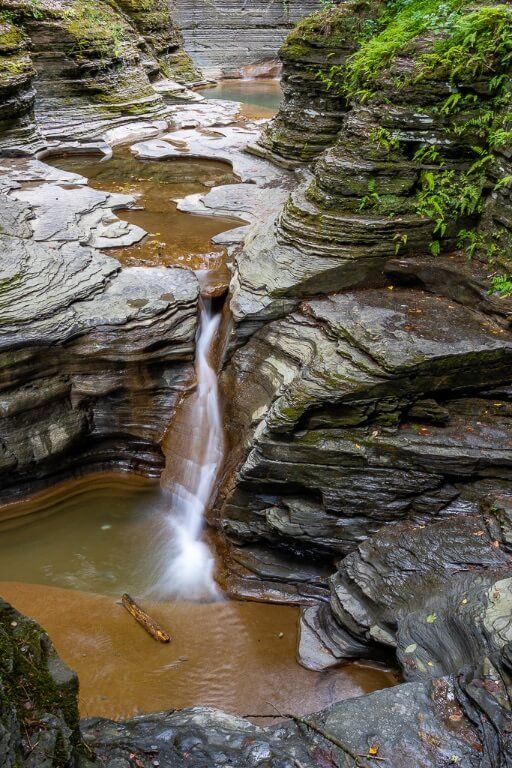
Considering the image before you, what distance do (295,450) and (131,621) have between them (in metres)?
2.45

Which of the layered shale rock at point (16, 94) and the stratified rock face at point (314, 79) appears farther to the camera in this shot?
the layered shale rock at point (16, 94)

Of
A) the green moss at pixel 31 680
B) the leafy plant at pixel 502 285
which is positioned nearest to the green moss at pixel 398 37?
the leafy plant at pixel 502 285

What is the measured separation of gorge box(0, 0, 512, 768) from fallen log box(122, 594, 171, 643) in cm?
9

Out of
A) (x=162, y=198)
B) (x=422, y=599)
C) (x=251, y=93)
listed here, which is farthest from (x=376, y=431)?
(x=251, y=93)

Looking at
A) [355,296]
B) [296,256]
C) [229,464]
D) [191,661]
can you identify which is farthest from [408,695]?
[296,256]

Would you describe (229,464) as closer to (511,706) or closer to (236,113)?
(511,706)

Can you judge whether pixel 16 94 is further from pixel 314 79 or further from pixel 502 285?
pixel 502 285

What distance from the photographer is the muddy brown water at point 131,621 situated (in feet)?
17.3

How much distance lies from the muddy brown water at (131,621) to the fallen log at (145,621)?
0.07 metres

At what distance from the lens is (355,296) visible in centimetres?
696

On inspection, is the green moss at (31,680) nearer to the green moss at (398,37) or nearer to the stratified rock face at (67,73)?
the green moss at (398,37)

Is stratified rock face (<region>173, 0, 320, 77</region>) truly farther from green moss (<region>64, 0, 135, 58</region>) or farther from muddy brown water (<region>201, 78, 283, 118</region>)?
green moss (<region>64, 0, 135, 58</region>)

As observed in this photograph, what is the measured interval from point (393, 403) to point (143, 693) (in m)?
3.61

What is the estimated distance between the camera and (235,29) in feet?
98.8
